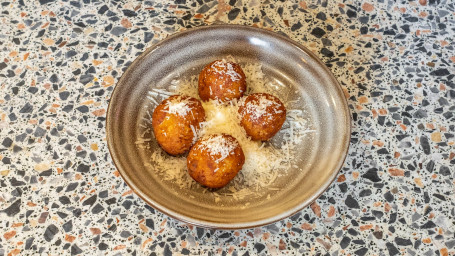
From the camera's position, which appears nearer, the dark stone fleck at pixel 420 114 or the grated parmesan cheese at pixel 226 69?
the grated parmesan cheese at pixel 226 69

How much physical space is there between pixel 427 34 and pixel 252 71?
648 millimetres

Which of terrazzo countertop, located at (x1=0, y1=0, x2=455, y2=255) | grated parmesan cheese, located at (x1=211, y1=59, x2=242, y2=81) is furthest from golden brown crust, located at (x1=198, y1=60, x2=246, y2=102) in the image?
terrazzo countertop, located at (x1=0, y1=0, x2=455, y2=255)

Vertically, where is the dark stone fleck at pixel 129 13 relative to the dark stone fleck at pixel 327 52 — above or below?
above

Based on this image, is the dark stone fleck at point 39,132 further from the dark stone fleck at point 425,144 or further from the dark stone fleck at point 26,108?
the dark stone fleck at point 425,144

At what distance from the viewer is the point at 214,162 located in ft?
3.01

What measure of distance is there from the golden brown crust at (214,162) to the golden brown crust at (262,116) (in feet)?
0.25

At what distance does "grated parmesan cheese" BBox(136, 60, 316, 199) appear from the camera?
3.23ft

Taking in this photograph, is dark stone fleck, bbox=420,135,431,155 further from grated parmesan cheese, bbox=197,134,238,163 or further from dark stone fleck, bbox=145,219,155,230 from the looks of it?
dark stone fleck, bbox=145,219,155,230

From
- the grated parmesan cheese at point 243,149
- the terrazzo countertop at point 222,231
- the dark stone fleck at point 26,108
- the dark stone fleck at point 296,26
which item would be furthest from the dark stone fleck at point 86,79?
the dark stone fleck at point 296,26

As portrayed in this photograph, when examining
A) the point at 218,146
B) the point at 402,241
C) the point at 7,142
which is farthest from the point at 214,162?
the point at 7,142

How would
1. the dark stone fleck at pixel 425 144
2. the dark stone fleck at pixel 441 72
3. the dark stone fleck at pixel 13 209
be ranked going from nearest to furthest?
the dark stone fleck at pixel 13 209 < the dark stone fleck at pixel 425 144 < the dark stone fleck at pixel 441 72

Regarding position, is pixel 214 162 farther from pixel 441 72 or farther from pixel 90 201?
pixel 441 72

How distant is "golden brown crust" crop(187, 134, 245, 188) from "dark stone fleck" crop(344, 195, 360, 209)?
30 centimetres

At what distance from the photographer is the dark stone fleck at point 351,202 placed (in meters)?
1.05
